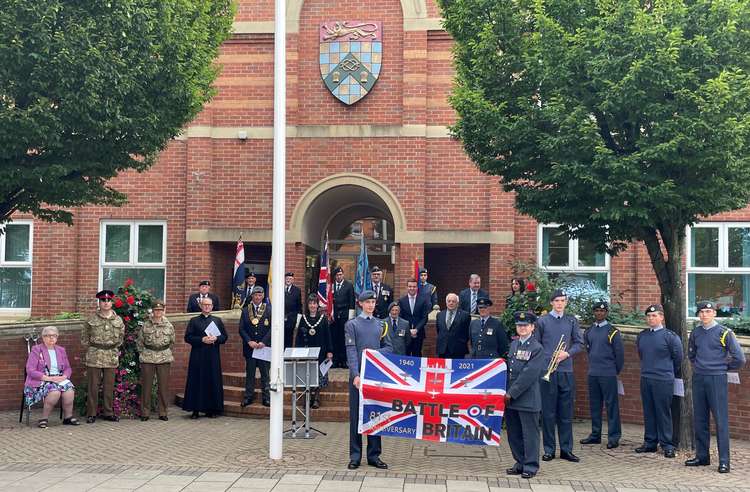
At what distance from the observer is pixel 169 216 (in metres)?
15.4

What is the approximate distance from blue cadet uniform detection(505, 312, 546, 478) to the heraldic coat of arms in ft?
28.1

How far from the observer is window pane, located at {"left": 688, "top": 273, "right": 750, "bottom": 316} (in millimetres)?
14508

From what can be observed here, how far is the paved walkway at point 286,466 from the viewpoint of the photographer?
713 centimetres

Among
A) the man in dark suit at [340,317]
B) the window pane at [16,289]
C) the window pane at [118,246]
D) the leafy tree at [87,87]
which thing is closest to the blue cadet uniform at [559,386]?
the man in dark suit at [340,317]

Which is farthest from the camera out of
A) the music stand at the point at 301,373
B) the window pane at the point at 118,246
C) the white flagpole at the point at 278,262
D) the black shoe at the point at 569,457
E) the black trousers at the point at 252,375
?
the window pane at the point at 118,246

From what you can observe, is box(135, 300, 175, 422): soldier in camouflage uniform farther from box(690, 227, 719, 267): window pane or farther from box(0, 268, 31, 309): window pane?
box(690, 227, 719, 267): window pane

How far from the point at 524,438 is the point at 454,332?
2875mm

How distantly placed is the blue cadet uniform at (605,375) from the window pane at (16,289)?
1192cm

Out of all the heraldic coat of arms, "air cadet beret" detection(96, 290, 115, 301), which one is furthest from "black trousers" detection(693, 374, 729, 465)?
the heraldic coat of arms

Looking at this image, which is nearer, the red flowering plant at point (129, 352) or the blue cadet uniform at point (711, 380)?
the blue cadet uniform at point (711, 380)

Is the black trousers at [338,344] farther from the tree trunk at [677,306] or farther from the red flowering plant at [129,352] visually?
A: the tree trunk at [677,306]

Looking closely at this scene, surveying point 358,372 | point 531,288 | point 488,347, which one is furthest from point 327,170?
point 358,372

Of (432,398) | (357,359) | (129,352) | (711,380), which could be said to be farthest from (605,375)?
(129,352)

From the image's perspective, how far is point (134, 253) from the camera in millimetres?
15570
